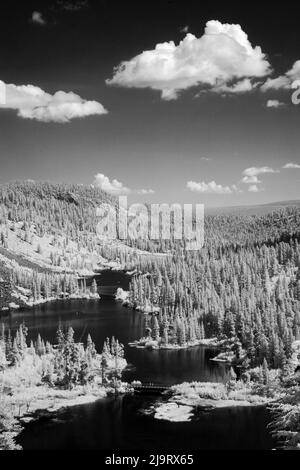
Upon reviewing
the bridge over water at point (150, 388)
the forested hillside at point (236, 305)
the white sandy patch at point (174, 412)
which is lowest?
the bridge over water at point (150, 388)

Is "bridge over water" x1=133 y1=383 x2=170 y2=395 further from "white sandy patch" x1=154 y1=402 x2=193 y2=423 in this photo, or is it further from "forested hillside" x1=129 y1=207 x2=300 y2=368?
"forested hillside" x1=129 y1=207 x2=300 y2=368

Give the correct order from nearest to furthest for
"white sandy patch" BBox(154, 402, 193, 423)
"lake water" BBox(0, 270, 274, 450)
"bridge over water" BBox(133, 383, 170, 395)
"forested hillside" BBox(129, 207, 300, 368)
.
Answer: "lake water" BBox(0, 270, 274, 450) → "white sandy patch" BBox(154, 402, 193, 423) → "bridge over water" BBox(133, 383, 170, 395) → "forested hillside" BBox(129, 207, 300, 368)

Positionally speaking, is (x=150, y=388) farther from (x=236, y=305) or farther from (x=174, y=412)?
(x=236, y=305)

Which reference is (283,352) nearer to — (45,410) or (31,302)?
(45,410)

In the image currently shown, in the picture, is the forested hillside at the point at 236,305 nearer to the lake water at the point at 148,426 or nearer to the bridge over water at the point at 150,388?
the lake water at the point at 148,426

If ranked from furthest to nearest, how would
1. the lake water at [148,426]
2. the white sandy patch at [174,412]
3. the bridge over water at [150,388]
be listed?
the bridge over water at [150,388] → the white sandy patch at [174,412] → the lake water at [148,426]

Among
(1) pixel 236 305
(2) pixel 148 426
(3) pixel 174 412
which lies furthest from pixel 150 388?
(1) pixel 236 305

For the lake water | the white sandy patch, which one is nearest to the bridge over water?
the lake water

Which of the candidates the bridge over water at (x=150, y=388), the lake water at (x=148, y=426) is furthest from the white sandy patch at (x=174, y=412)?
the bridge over water at (x=150, y=388)

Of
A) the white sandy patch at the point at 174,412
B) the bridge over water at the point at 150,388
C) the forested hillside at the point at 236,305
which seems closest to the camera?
the white sandy patch at the point at 174,412

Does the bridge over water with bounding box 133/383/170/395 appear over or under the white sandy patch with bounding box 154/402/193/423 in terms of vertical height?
under

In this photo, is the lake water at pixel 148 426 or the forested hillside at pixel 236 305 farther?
the forested hillside at pixel 236 305

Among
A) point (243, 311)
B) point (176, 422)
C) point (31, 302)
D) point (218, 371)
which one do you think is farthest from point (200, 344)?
point (31, 302)

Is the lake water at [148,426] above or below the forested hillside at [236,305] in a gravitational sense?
below
